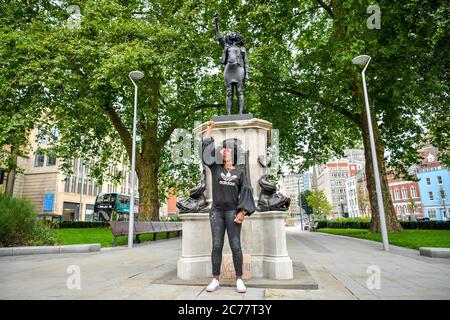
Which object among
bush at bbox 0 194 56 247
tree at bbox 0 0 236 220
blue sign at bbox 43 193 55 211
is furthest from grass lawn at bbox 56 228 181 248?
blue sign at bbox 43 193 55 211

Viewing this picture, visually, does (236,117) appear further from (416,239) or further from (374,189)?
(374,189)

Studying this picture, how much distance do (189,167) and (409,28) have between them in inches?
690

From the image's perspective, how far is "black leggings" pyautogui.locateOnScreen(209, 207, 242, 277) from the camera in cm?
449

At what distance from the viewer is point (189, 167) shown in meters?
25.4

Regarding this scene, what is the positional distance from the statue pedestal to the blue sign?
4543cm

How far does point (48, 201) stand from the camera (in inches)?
1741

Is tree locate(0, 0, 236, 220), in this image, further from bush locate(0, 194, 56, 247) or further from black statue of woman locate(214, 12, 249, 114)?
black statue of woman locate(214, 12, 249, 114)

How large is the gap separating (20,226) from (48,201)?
1535 inches

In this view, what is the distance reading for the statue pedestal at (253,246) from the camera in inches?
210

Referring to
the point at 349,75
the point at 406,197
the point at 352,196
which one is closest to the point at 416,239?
the point at 349,75

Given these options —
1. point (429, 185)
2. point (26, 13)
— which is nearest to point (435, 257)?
point (26, 13)

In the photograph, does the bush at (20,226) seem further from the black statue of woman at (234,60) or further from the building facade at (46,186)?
the building facade at (46,186)

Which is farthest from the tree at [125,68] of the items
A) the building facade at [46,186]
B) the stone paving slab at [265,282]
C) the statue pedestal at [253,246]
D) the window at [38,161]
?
the window at [38,161]
